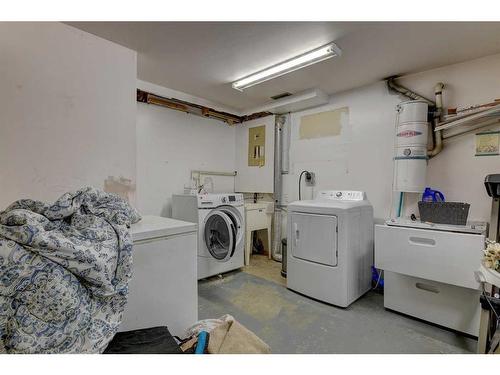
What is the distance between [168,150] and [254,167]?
4.43 feet

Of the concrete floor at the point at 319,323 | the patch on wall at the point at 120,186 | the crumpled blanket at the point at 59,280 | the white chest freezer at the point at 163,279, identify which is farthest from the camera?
the patch on wall at the point at 120,186

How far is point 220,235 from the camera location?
302 centimetres

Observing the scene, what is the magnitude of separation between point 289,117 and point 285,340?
280cm

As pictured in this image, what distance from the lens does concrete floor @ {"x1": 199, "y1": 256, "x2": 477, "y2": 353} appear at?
1.65m

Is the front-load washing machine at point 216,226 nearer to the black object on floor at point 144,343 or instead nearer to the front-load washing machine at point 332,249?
the front-load washing machine at point 332,249

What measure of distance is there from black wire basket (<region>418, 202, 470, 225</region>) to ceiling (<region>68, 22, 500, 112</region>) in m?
1.29

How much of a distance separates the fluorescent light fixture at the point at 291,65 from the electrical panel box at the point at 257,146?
40.7 inches

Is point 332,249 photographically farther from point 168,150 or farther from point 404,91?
point 168,150

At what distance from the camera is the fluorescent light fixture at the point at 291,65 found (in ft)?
6.44

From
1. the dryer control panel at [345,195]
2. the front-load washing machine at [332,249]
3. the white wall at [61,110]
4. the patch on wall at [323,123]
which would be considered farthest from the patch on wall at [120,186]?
the patch on wall at [323,123]

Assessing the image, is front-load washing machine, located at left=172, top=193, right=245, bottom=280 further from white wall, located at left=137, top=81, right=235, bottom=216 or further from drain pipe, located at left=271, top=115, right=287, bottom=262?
drain pipe, located at left=271, top=115, right=287, bottom=262

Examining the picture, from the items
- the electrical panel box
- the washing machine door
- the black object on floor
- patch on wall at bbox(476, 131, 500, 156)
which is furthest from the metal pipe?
the black object on floor

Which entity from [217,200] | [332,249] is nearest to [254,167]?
[217,200]
